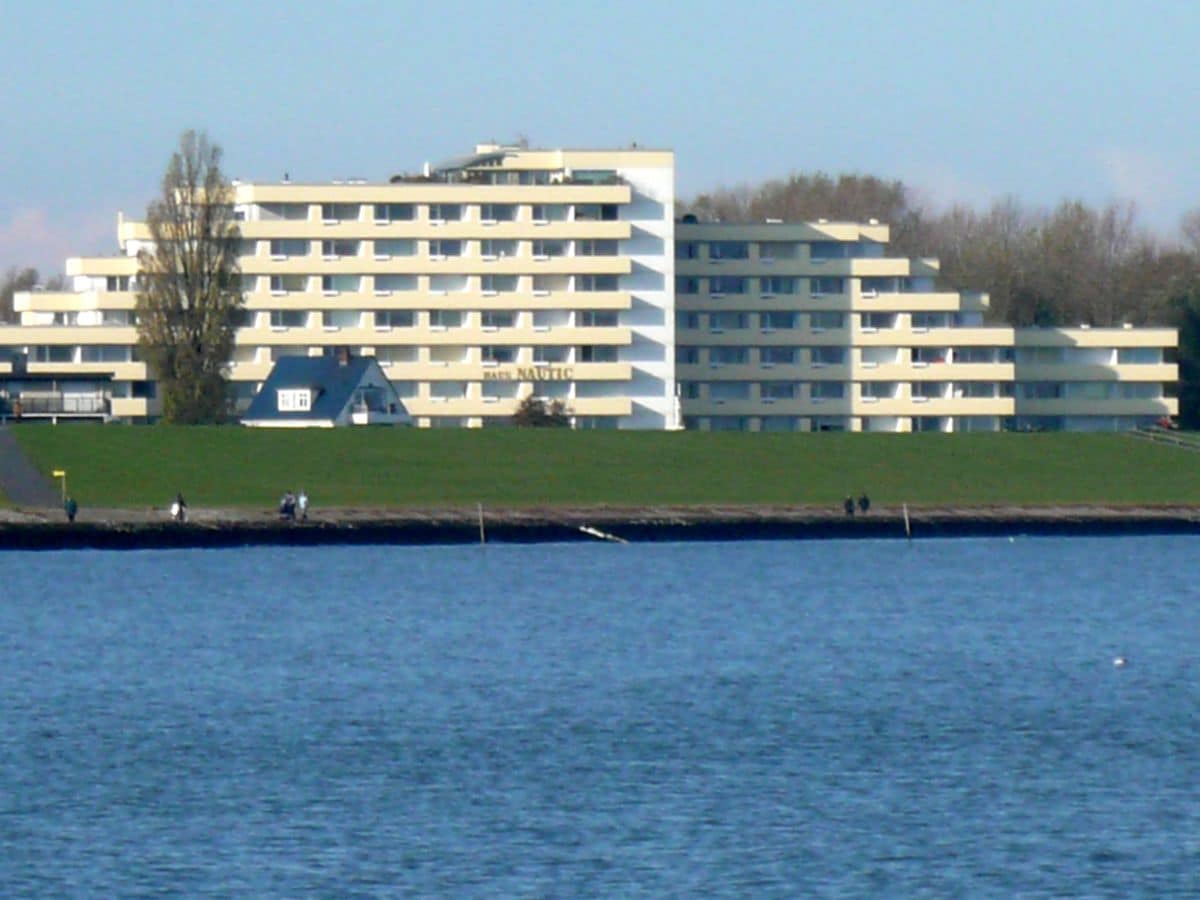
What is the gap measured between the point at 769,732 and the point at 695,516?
49512 mm

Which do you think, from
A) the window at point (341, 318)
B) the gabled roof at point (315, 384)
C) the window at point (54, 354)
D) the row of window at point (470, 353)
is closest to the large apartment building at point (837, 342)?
the row of window at point (470, 353)

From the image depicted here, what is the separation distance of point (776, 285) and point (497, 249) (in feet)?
50.7

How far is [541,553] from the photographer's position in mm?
→ 87750

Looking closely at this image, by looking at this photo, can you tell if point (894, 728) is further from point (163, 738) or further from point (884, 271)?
point (884, 271)

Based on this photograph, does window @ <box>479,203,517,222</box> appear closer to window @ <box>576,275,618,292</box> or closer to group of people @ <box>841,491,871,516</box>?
window @ <box>576,275,618,292</box>

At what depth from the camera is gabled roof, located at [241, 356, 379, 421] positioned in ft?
392

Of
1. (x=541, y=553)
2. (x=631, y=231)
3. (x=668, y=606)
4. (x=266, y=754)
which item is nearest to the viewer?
(x=266, y=754)

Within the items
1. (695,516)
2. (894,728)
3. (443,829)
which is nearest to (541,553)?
(695,516)

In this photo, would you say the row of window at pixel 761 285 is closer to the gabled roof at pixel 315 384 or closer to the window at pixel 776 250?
the window at pixel 776 250

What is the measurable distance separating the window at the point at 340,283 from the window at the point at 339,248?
110cm

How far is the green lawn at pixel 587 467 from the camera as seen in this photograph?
309ft

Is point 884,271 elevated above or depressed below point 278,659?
above

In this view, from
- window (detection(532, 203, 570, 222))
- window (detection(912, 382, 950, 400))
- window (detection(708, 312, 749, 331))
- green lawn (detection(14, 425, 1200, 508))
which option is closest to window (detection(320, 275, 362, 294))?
window (detection(532, 203, 570, 222))

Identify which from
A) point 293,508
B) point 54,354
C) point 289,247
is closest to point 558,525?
point 293,508
